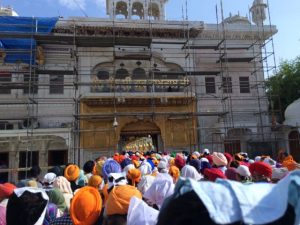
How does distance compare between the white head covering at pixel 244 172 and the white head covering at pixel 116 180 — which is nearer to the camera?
the white head covering at pixel 116 180

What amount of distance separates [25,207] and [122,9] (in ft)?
69.3

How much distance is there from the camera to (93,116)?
707 inches

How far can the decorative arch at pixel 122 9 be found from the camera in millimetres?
21856

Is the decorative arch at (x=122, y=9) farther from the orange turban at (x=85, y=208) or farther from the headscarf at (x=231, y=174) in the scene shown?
the orange turban at (x=85, y=208)

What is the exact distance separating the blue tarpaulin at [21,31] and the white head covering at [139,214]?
635 inches

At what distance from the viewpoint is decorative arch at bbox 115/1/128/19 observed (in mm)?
21856

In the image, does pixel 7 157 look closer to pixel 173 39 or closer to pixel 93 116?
pixel 93 116

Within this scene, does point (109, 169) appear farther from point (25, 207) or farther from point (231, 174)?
point (25, 207)

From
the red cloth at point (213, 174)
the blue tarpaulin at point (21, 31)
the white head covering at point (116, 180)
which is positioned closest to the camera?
the white head covering at point (116, 180)

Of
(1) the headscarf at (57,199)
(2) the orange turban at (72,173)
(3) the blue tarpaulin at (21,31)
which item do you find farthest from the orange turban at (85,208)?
(3) the blue tarpaulin at (21,31)

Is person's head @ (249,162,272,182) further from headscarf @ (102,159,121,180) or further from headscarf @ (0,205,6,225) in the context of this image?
headscarf @ (0,205,6,225)

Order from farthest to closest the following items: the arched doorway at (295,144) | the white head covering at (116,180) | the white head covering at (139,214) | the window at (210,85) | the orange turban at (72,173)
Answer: the window at (210,85), the arched doorway at (295,144), the orange turban at (72,173), the white head covering at (116,180), the white head covering at (139,214)

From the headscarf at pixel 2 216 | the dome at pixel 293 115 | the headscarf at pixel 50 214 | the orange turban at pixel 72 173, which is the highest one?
the dome at pixel 293 115

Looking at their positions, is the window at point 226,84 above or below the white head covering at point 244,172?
above
